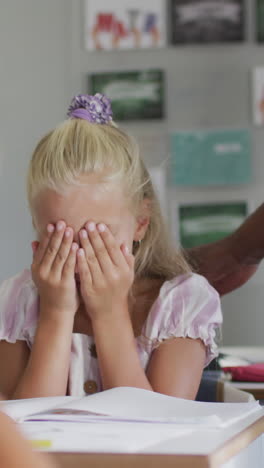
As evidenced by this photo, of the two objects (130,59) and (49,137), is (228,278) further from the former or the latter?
(130,59)

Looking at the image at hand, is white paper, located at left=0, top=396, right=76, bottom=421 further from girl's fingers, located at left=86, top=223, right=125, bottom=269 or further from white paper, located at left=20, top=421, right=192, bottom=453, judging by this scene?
girl's fingers, located at left=86, top=223, right=125, bottom=269

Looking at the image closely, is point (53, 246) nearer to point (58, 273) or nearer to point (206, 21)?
point (58, 273)

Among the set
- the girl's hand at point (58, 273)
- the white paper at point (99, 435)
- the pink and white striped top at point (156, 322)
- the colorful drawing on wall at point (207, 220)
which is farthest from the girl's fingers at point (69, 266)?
the colorful drawing on wall at point (207, 220)

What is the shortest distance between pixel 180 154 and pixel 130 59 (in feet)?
1.22

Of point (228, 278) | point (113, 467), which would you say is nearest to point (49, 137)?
point (228, 278)

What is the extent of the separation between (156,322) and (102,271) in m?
0.11

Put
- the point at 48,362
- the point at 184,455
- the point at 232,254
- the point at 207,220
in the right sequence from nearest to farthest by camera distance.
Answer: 1. the point at 184,455
2. the point at 48,362
3. the point at 232,254
4. the point at 207,220

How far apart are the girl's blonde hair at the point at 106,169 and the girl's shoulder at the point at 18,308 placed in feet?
0.50

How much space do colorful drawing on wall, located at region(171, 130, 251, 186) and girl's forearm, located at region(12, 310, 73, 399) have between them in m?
1.68

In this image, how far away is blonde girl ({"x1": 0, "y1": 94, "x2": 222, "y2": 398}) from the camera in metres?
1.03

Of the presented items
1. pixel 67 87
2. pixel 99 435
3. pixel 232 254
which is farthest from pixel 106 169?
pixel 67 87

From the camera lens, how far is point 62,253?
106 cm

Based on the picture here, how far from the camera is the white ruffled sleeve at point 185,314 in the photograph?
1.08 m

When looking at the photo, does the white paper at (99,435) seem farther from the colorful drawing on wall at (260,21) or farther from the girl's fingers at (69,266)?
the colorful drawing on wall at (260,21)
